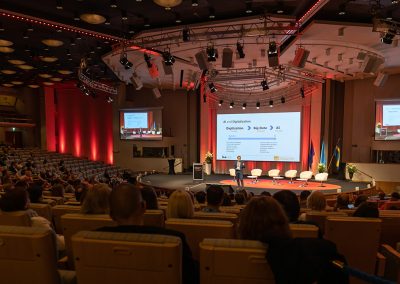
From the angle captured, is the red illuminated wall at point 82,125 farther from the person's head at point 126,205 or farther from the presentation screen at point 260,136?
the person's head at point 126,205

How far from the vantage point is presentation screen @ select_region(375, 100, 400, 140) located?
13305mm

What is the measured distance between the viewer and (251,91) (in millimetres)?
16047

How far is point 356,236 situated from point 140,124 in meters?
16.1

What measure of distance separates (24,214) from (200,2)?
587 centimetres

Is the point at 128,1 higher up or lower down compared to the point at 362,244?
higher up

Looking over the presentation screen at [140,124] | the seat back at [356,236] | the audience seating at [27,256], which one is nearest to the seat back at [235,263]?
the audience seating at [27,256]

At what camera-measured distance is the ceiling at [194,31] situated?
23.6 ft

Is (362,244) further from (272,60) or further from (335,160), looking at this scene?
(335,160)

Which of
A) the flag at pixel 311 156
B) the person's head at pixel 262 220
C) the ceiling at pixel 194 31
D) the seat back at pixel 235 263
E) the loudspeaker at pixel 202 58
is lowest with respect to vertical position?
the flag at pixel 311 156

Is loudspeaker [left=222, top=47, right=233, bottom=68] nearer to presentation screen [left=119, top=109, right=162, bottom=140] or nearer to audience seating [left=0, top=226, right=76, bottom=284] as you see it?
audience seating [left=0, top=226, right=76, bottom=284]

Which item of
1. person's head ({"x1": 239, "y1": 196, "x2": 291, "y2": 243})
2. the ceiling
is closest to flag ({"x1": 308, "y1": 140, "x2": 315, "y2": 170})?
the ceiling

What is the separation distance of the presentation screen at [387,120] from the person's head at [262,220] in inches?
555

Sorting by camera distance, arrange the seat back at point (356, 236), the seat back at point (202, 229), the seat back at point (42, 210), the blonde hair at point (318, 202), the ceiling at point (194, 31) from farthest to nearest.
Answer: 1. the ceiling at point (194, 31)
2. the blonde hair at point (318, 202)
3. the seat back at point (42, 210)
4. the seat back at point (356, 236)
5. the seat back at point (202, 229)

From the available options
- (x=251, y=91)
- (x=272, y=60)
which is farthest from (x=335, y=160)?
(x=272, y=60)
